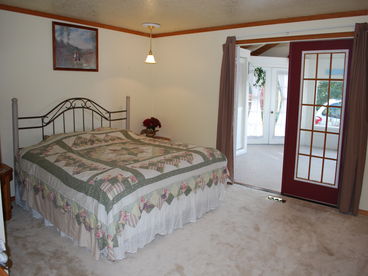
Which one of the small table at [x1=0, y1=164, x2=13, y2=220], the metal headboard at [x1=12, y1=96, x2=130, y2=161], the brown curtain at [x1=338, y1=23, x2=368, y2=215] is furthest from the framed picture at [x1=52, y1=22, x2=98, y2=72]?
the brown curtain at [x1=338, y1=23, x2=368, y2=215]

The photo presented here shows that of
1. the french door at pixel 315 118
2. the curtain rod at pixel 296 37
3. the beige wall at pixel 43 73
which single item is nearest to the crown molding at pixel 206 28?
the beige wall at pixel 43 73

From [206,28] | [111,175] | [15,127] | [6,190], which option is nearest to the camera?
[111,175]

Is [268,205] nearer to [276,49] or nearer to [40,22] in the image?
[40,22]

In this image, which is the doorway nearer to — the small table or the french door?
the french door

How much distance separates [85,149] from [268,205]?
2.48 metres

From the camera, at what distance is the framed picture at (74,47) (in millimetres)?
4441

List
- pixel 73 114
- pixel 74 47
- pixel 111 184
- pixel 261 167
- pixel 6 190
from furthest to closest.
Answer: pixel 261 167 < pixel 73 114 < pixel 74 47 < pixel 6 190 < pixel 111 184

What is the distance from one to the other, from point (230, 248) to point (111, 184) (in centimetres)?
132

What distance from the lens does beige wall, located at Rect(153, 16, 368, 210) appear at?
510 cm

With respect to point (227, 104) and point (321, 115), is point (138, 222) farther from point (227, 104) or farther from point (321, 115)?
point (321, 115)

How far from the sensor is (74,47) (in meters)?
4.64

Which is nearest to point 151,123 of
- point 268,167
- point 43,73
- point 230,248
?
point 43,73

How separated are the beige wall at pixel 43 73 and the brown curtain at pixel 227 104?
1.67 m

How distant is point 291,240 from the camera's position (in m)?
3.32
